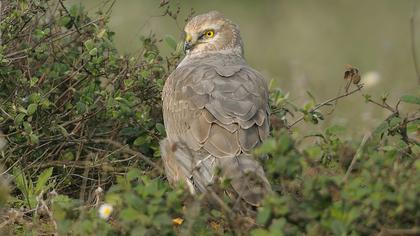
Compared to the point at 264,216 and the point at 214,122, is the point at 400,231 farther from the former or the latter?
the point at 214,122

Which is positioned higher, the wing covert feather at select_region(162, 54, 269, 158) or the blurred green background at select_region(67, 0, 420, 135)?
the wing covert feather at select_region(162, 54, 269, 158)

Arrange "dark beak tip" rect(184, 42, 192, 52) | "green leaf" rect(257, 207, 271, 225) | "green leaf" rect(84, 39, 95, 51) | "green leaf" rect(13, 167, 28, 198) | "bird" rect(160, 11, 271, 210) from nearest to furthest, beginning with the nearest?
"green leaf" rect(257, 207, 271, 225) < "bird" rect(160, 11, 271, 210) < "green leaf" rect(13, 167, 28, 198) < "green leaf" rect(84, 39, 95, 51) < "dark beak tip" rect(184, 42, 192, 52)

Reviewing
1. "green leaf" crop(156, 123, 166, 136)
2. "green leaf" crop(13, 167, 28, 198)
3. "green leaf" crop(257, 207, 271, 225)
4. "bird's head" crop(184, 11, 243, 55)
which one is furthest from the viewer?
"bird's head" crop(184, 11, 243, 55)

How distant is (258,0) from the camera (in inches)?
569

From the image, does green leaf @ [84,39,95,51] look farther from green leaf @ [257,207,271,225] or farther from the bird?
green leaf @ [257,207,271,225]

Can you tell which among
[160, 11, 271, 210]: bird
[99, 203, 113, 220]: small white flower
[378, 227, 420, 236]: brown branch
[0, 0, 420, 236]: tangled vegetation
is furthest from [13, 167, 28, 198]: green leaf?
[378, 227, 420, 236]: brown branch

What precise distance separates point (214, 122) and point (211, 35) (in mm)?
1721

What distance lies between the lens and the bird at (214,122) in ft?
16.6

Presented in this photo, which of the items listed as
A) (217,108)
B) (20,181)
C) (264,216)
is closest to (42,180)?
(20,181)

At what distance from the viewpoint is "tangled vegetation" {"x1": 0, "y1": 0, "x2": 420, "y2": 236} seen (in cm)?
391

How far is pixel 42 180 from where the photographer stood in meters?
5.29

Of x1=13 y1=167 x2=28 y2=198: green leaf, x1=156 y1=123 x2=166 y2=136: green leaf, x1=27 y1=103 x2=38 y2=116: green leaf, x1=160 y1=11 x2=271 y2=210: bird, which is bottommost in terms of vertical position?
x1=13 y1=167 x2=28 y2=198: green leaf

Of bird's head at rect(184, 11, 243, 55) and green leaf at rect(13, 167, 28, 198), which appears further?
bird's head at rect(184, 11, 243, 55)

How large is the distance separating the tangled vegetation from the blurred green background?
3361 millimetres
